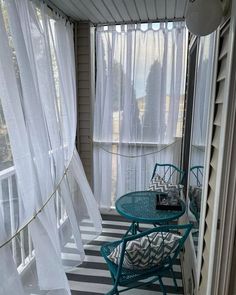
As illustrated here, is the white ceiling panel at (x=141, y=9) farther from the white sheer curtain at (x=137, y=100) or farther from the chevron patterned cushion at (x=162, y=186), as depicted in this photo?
the chevron patterned cushion at (x=162, y=186)

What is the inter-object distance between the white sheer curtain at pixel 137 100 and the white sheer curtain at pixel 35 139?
66 cm

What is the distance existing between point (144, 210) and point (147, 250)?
612 millimetres

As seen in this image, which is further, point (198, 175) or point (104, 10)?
point (104, 10)

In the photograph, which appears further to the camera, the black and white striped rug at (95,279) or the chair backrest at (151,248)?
the black and white striped rug at (95,279)

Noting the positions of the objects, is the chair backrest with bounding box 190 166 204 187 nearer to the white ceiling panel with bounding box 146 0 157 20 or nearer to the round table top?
the round table top

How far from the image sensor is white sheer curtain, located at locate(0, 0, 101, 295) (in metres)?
1.50

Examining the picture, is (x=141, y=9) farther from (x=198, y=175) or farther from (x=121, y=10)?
(x=198, y=175)

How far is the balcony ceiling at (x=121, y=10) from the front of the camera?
92.6 inches

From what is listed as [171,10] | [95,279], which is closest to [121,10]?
[171,10]

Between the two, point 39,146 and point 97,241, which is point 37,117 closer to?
point 39,146

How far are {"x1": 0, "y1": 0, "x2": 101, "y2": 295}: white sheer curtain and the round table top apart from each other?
0.57 m

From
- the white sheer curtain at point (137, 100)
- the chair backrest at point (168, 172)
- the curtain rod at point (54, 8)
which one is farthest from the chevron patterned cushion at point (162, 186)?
the curtain rod at point (54, 8)

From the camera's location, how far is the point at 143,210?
2.16 m

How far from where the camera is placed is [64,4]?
2406mm
